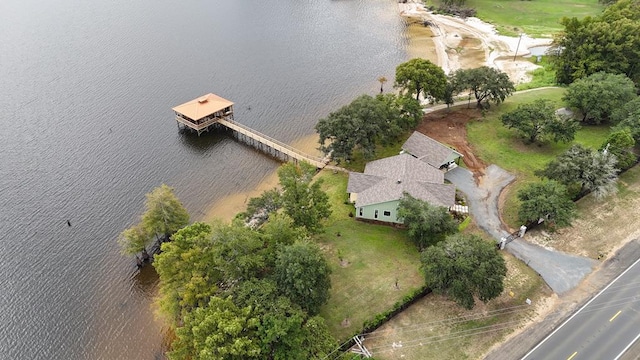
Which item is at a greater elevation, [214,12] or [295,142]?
[214,12]

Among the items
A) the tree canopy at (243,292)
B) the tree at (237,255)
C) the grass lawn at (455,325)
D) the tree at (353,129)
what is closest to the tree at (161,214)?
the tree canopy at (243,292)

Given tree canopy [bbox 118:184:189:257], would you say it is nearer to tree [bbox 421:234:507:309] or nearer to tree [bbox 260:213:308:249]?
tree [bbox 260:213:308:249]

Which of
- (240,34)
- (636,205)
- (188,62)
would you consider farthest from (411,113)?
(240,34)

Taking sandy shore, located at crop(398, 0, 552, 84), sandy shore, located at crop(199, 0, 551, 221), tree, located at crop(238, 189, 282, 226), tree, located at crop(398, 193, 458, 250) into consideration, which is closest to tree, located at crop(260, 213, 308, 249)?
tree, located at crop(238, 189, 282, 226)

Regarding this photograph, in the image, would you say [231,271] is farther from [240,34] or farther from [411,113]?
[240,34]

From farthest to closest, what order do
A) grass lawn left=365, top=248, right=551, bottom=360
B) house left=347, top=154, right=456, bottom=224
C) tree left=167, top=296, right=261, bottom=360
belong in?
1. house left=347, top=154, right=456, bottom=224
2. grass lawn left=365, top=248, right=551, bottom=360
3. tree left=167, top=296, right=261, bottom=360

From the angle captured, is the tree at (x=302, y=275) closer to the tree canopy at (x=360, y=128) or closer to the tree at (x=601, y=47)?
the tree canopy at (x=360, y=128)
